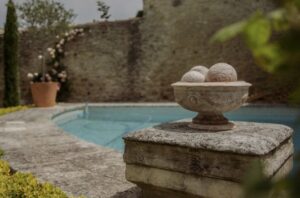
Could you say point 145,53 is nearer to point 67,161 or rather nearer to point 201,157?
point 67,161

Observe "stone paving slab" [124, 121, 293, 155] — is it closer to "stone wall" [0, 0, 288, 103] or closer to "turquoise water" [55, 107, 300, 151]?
"turquoise water" [55, 107, 300, 151]

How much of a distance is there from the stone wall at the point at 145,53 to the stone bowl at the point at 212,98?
10.1 m

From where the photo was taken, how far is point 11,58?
38.5 feet

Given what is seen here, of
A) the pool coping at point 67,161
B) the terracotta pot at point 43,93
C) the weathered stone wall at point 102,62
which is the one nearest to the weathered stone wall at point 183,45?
the weathered stone wall at point 102,62

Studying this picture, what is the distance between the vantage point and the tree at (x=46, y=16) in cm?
1159

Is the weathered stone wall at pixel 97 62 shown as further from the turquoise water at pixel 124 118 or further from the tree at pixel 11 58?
the turquoise water at pixel 124 118

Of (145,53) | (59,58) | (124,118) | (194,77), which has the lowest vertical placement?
(124,118)

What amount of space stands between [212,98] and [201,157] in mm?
478

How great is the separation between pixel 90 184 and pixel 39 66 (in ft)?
34.9

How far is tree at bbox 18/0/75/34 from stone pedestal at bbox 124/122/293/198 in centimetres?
995

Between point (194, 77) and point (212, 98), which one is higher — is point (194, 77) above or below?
above

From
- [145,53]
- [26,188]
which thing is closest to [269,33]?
[26,188]

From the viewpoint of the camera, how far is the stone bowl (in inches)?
99.8

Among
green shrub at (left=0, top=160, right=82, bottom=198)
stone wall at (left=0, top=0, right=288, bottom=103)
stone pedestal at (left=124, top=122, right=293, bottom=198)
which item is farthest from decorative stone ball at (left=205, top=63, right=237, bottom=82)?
stone wall at (left=0, top=0, right=288, bottom=103)
